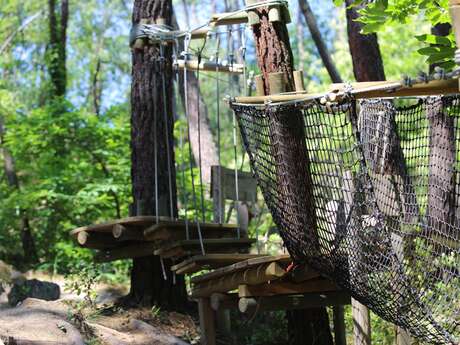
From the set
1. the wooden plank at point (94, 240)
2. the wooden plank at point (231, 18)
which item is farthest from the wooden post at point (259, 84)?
the wooden plank at point (94, 240)

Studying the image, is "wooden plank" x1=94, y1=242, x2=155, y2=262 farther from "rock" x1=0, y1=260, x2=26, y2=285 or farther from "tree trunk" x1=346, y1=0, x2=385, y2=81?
"tree trunk" x1=346, y1=0, x2=385, y2=81

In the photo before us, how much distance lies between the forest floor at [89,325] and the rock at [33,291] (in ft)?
0.38

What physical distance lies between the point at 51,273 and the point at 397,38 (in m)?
10.2

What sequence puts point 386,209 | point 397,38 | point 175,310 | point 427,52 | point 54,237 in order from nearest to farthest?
1. point 427,52
2. point 386,209
3. point 175,310
4. point 54,237
5. point 397,38

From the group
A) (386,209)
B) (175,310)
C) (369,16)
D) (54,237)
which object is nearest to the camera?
(369,16)

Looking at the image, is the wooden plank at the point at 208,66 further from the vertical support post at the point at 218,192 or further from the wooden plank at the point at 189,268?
the wooden plank at the point at 189,268

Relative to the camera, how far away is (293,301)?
201 inches

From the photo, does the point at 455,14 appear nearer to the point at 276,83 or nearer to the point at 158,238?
the point at 276,83

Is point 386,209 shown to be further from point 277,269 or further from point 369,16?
point 369,16

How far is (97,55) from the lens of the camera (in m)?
21.4

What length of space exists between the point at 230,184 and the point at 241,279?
2603 millimetres

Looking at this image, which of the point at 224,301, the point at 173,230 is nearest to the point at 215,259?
the point at 224,301

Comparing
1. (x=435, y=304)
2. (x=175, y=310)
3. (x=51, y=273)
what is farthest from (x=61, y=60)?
(x=435, y=304)

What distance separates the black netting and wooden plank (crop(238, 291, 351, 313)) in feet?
2.25
